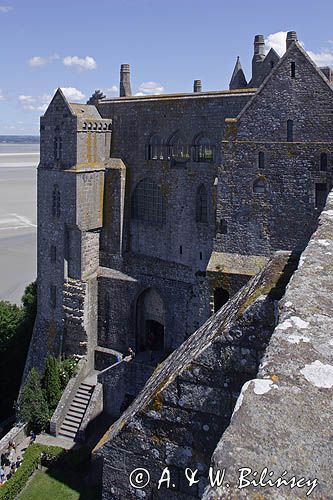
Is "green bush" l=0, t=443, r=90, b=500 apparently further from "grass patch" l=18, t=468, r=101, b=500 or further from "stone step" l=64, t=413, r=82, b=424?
"stone step" l=64, t=413, r=82, b=424

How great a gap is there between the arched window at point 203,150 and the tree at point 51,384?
11.1m

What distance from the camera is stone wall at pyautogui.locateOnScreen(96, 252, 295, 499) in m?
4.62

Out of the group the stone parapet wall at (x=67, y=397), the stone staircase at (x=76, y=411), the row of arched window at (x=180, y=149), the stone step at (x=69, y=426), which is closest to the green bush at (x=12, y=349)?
the stone parapet wall at (x=67, y=397)

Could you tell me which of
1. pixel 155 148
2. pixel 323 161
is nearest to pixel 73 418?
pixel 155 148

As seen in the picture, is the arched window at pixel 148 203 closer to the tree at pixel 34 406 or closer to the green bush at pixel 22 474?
the tree at pixel 34 406

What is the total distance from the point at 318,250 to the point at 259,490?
143 inches

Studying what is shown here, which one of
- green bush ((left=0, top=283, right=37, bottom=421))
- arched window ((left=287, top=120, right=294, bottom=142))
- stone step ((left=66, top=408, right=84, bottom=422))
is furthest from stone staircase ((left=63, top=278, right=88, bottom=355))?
arched window ((left=287, top=120, right=294, bottom=142))

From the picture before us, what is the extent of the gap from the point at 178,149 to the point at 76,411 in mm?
12565

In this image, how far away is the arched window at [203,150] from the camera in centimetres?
2384

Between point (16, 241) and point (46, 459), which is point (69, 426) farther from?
point (16, 241)

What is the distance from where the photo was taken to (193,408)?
4699 mm

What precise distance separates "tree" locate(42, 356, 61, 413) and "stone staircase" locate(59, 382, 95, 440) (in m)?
0.81

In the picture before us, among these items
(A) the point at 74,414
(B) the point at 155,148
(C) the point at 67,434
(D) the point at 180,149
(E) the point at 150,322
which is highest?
(B) the point at 155,148

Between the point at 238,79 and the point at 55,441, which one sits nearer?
the point at 55,441
